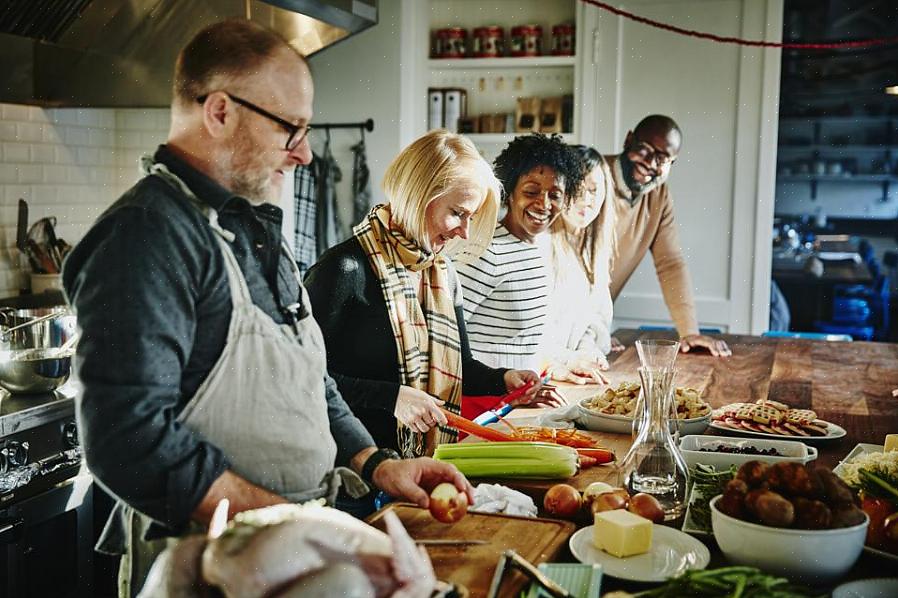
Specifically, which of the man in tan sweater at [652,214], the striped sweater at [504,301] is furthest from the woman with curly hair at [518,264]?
the man in tan sweater at [652,214]

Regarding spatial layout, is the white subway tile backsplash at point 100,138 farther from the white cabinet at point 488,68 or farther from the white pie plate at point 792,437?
the white pie plate at point 792,437

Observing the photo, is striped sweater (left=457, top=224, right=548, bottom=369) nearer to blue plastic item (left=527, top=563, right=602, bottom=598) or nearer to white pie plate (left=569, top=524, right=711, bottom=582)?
white pie plate (left=569, top=524, right=711, bottom=582)

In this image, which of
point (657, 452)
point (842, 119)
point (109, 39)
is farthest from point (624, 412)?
point (842, 119)

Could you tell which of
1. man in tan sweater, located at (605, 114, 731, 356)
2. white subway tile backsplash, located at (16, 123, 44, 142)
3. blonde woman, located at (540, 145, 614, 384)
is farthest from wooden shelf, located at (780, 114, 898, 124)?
white subway tile backsplash, located at (16, 123, 44, 142)

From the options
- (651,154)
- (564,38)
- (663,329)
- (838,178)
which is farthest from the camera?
(838,178)

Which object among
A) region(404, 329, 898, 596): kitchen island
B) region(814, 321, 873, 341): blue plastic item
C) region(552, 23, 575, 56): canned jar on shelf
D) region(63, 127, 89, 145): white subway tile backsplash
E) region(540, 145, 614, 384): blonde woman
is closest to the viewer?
region(404, 329, 898, 596): kitchen island

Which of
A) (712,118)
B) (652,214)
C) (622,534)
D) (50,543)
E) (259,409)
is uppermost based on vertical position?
(712,118)

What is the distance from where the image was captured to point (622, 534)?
1.36 meters

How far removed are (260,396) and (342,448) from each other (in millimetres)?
337

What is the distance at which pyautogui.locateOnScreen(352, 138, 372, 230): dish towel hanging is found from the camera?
5.29 m

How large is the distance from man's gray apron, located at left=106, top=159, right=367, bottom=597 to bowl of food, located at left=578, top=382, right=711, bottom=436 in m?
0.89

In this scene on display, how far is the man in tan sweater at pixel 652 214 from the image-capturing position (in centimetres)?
441

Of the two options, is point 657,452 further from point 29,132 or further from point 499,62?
point 499,62

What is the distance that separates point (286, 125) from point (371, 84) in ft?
13.4
